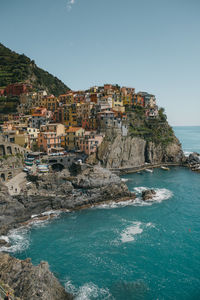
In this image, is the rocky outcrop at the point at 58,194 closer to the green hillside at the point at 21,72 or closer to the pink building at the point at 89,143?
the pink building at the point at 89,143

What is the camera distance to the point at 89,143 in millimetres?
65688

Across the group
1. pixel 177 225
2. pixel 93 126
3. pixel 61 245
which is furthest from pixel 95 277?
pixel 93 126

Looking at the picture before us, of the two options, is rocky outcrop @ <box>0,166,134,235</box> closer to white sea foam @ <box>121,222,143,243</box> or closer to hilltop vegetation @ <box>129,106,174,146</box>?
white sea foam @ <box>121,222,143,243</box>

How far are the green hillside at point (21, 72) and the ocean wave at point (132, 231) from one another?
84958 millimetres

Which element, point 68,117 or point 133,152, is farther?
point 68,117

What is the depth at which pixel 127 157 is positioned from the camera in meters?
73.9

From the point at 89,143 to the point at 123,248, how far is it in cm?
3877

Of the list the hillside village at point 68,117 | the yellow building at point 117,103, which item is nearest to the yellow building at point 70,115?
the hillside village at point 68,117

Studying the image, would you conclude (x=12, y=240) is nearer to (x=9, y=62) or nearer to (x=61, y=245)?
(x=61, y=245)

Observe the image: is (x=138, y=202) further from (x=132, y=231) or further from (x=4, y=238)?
(x=4, y=238)

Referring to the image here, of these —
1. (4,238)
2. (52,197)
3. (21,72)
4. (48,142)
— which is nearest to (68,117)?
(48,142)

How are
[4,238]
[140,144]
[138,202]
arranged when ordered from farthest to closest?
[140,144] → [138,202] → [4,238]

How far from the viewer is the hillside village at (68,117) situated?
211ft

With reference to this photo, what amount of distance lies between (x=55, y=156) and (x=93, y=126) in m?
22.0
